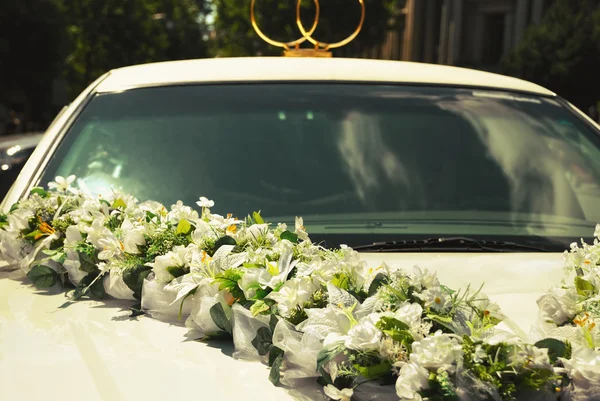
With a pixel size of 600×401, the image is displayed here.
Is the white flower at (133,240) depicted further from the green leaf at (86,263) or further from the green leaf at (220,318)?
the green leaf at (220,318)

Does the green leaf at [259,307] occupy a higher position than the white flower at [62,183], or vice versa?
the green leaf at [259,307]

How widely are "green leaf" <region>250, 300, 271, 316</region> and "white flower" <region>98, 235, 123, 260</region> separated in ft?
1.92

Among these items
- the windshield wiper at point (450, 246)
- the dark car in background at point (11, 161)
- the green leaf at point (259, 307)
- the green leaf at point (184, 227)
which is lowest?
the dark car in background at point (11, 161)

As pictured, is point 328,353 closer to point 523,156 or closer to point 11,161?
point 523,156

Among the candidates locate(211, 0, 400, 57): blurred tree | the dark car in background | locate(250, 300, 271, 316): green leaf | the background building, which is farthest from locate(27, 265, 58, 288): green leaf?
the background building

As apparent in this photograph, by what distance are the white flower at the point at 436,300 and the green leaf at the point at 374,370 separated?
→ 0.53 feet

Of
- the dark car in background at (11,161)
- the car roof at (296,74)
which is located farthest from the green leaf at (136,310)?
the dark car in background at (11,161)

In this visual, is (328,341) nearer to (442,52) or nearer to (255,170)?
(255,170)

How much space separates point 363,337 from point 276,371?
20 cm

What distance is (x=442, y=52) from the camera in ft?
160

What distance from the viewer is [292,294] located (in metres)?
1.92

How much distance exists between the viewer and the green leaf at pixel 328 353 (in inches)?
66.2

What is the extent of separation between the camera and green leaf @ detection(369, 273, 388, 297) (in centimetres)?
190

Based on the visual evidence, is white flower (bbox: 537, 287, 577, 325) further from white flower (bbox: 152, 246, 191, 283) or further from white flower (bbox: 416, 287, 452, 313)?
white flower (bbox: 152, 246, 191, 283)
